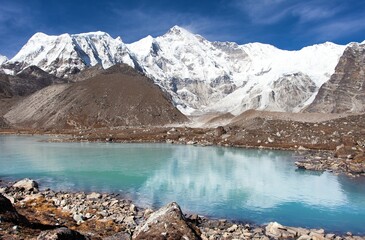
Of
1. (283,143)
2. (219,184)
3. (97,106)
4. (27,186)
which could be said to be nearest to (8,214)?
(27,186)

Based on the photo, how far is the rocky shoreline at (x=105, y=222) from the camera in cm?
1220

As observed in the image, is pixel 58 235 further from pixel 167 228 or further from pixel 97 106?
pixel 97 106

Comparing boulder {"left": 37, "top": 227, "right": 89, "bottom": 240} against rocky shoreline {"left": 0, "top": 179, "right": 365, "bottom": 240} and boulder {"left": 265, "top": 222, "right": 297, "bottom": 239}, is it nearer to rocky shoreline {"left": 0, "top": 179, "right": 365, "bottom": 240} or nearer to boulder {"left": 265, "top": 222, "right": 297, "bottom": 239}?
rocky shoreline {"left": 0, "top": 179, "right": 365, "bottom": 240}

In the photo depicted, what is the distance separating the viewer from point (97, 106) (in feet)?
452

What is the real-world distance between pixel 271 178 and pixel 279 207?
12352 millimetres

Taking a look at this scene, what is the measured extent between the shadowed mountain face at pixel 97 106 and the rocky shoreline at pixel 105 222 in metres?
106

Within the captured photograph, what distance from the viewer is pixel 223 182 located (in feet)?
115

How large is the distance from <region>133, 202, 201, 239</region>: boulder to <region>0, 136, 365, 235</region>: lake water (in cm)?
1069

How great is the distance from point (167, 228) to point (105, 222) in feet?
26.4

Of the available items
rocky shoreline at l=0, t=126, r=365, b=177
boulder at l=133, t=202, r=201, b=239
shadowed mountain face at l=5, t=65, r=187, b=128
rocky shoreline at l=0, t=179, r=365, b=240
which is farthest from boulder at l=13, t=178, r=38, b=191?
shadowed mountain face at l=5, t=65, r=187, b=128

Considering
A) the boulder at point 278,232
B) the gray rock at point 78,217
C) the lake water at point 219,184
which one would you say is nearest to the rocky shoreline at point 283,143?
the lake water at point 219,184

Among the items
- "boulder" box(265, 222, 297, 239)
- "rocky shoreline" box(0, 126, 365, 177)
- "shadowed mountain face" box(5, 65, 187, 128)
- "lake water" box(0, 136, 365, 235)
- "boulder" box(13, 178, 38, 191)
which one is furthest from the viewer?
"shadowed mountain face" box(5, 65, 187, 128)

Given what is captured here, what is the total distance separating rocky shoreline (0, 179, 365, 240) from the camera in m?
12.2

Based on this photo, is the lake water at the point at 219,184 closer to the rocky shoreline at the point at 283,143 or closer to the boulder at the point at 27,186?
the boulder at the point at 27,186
